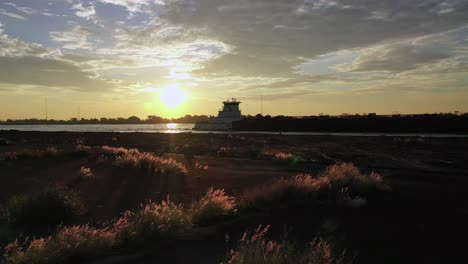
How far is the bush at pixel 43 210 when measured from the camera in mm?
10289

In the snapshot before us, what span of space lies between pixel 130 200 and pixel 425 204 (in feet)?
28.2

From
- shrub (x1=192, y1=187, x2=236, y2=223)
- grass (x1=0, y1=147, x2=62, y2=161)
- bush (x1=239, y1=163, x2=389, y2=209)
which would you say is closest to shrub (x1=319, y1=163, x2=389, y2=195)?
bush (x1=239, y1=163, x2=389, y2=209)

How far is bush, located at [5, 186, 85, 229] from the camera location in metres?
10.3

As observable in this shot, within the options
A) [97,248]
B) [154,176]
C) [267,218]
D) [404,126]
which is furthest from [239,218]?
[404,126]

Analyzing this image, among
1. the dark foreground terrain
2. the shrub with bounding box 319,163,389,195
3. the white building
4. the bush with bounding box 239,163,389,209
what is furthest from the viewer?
the white building

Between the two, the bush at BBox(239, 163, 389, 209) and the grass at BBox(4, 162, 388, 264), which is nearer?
the grass at BBox(4, 162, 388, 264)

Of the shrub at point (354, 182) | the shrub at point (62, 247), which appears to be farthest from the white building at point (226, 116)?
the shrub at point (62, 247)

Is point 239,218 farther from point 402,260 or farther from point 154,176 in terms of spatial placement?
point 154,176

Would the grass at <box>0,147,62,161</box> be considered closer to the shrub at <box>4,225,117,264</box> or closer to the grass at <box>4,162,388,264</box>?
the grass at <box>4,162,388,264</box>

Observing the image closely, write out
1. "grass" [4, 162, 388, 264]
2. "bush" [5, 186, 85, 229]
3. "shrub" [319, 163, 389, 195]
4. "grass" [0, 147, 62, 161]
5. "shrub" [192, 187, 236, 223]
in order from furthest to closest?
"grass" [0, 147, 62, 161] → "shrub" [319, 163, 389, 195] → "bush" [5, 186, 85, 229] → "shrub" [192, 187, 236, 223] → "grass" [4, 162, 388, 264]

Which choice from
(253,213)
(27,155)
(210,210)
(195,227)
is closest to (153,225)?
(195,227)

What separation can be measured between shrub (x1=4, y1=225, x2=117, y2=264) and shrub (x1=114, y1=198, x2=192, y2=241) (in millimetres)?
309

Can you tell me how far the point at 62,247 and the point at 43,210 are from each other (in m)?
3.89

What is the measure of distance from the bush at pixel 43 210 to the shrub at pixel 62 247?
9.32 feet
